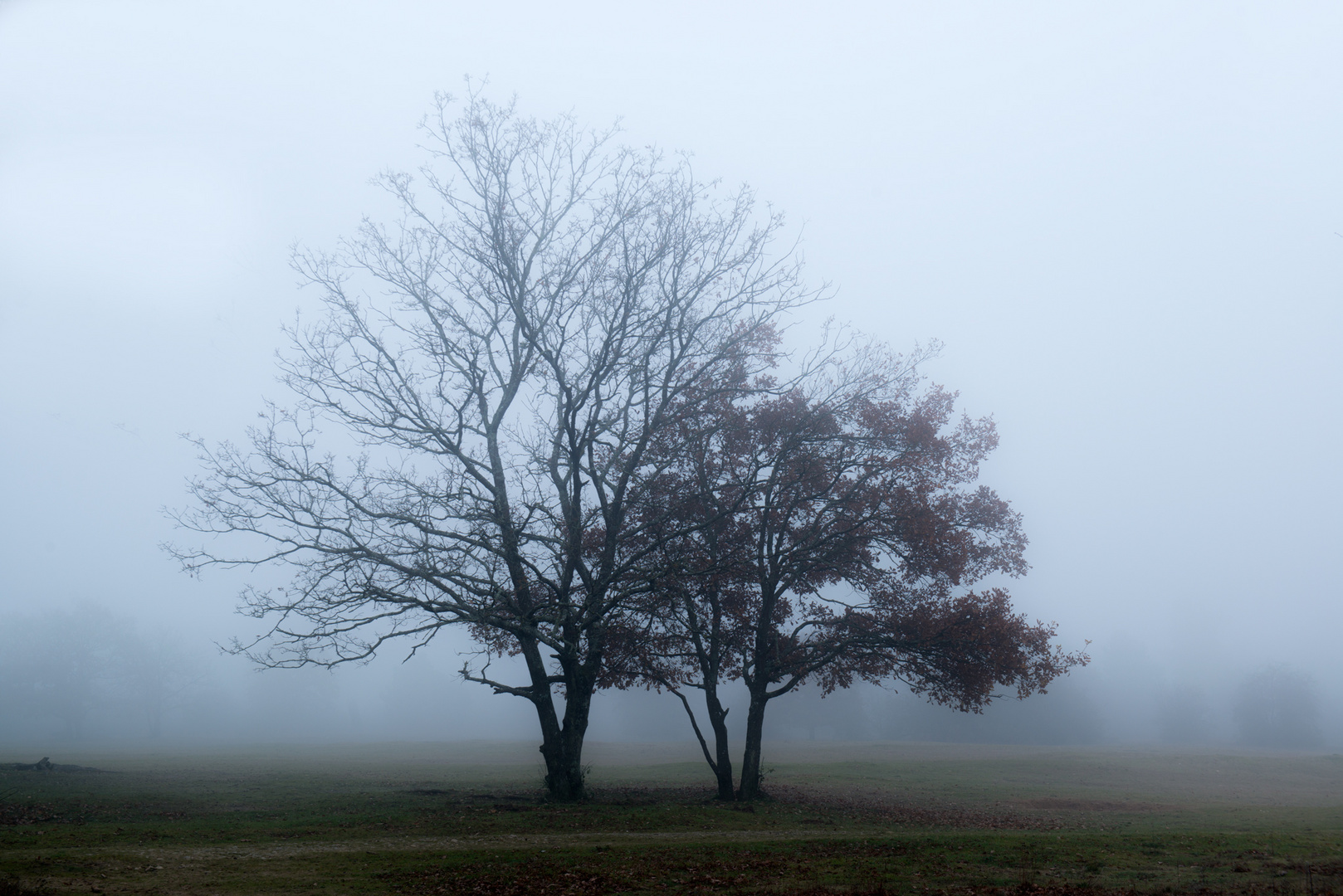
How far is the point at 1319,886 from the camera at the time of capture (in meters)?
10.3

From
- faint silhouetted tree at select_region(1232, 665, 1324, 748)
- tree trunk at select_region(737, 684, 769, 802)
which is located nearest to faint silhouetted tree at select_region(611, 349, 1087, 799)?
tree trunk at select_region(737, 684, 769, 802)

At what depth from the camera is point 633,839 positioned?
50.3ft

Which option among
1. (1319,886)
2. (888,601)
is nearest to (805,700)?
(888,601)

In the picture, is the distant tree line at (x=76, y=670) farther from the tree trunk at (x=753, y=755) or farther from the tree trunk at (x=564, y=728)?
the tree trunk at (x=753, y=755)

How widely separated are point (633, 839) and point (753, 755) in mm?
8327

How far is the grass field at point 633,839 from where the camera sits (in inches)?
449

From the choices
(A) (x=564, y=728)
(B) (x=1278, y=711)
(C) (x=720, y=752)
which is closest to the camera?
(A) (x=564, y=728)

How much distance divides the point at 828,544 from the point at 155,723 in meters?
102

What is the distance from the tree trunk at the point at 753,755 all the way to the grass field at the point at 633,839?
1165mm

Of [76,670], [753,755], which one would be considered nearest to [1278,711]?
[753,755]

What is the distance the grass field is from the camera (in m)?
11.4

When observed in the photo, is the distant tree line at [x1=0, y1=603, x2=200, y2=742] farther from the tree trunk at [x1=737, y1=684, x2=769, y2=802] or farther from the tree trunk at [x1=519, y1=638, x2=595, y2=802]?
the tree trunk at [x1=737, y1=684, x2=769, y2=802]

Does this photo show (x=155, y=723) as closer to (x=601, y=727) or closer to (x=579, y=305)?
(x=601, y=727)

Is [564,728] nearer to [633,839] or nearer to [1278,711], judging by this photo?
[633,839]
